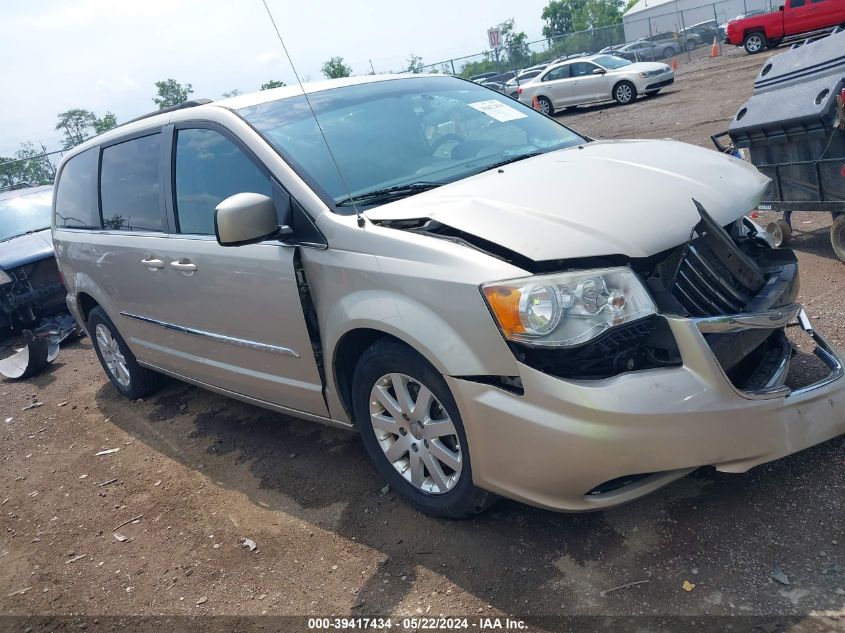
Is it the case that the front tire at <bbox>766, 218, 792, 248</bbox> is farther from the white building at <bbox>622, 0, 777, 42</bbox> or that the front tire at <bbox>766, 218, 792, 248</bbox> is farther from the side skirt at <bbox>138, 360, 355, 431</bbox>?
the white building at <bbox>622, 0, 777, 42</bbox>

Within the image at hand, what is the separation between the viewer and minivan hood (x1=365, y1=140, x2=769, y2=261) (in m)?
2.79

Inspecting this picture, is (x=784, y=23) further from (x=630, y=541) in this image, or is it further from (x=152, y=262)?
(x=630, y=541)

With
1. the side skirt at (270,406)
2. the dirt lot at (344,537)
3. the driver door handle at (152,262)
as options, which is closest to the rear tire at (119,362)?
the side skirt at (270,406)

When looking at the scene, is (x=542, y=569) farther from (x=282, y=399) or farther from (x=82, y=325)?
(x=82, y=325)

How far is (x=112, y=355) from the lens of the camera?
19.7 feet

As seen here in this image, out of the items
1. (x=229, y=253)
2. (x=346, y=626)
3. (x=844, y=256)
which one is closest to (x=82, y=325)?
(x=229, y=253)

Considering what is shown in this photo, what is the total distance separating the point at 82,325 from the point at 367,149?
3.65 meters

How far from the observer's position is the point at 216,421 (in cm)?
521

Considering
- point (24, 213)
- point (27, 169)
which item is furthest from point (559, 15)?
point (24, 213)

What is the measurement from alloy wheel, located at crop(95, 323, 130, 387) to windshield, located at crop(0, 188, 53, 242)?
367cm

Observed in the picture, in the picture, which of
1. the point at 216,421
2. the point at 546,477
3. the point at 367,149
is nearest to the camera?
the point at 546,477

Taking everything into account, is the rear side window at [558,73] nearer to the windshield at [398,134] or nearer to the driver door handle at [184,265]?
the windshield at [398,134]

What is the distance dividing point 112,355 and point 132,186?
66.6 inches

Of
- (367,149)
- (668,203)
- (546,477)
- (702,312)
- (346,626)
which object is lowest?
(346,626)
